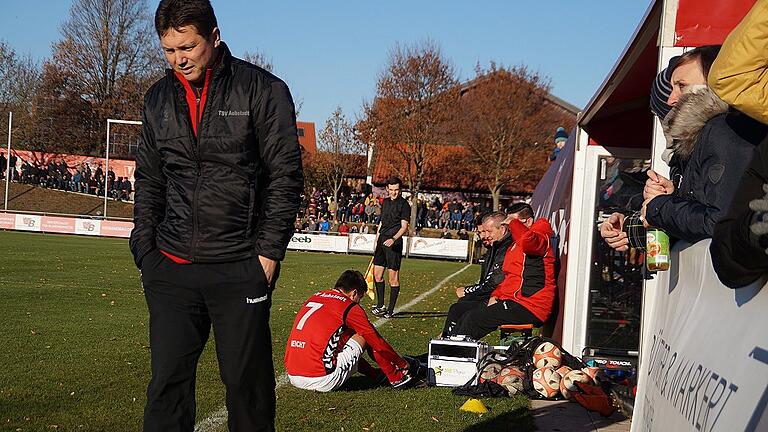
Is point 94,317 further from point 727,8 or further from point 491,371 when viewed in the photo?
point 727,8

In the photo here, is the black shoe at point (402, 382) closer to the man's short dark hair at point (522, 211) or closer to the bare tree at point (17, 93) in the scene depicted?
the man's short dark hair at point (522, 211)

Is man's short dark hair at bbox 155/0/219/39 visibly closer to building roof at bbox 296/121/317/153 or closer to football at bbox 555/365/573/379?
football at bbox 555/365/573/379

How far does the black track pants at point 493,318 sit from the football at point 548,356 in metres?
0.92

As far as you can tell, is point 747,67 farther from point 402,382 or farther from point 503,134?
point 503,134

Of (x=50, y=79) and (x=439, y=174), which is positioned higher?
(x=50, y=79)

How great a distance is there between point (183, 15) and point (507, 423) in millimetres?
3768

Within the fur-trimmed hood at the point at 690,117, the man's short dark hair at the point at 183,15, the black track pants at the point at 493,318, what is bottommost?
the black track pants at the point at 493,318

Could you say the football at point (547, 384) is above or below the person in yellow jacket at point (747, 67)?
below

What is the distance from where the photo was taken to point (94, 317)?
Result: 10.9 meters

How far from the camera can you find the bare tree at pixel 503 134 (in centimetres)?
5534

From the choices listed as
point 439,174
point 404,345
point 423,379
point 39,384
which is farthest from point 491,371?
point 439,174

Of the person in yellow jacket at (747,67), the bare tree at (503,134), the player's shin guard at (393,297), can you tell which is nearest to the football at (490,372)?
the person in yellow jacket at (747,67)

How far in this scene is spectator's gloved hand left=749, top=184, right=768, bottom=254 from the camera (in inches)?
80.4

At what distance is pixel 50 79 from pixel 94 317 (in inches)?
2016
